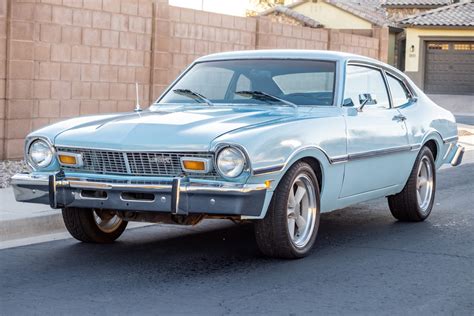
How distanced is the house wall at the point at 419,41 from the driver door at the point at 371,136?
37066 mm

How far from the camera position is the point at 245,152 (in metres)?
6.96

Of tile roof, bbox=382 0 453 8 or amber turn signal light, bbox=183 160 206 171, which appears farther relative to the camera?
tile roof, bbox=382 0 453 8

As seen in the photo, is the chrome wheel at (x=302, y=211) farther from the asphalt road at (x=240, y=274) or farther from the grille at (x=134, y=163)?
the grille at (x=134, y=163)

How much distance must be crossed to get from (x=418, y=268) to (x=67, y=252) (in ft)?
8.79

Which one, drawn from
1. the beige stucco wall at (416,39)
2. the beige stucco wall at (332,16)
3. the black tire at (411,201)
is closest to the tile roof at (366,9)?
the beige stucco wall at (332,16)

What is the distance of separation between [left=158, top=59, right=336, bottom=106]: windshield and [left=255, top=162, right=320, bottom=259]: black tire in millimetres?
1041

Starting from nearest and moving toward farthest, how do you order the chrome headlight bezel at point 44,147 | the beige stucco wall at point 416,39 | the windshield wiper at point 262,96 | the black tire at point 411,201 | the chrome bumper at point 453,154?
the chrome headlight bezel at point 44,147 → the windshield wiper at point 262,96 → the black tire at point 411,201 → the chrome bumper at point 453,154 → the beige stucco wall at point 416,39

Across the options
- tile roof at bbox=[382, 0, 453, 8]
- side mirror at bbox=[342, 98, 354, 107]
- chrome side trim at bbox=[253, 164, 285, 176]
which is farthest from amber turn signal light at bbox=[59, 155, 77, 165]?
tile roof at bbox=[382, 0, 453, 8]

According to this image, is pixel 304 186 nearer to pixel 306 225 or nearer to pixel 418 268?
pixel 306 225

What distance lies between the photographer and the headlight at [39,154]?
7.52m

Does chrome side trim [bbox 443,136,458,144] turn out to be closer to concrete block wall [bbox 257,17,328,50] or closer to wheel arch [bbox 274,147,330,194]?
wheel arch [bbox 274,147,330,194]

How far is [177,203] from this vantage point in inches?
273

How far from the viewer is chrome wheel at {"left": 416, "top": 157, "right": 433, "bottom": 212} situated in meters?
9.96

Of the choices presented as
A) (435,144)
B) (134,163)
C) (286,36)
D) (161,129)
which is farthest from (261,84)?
(286,36)
